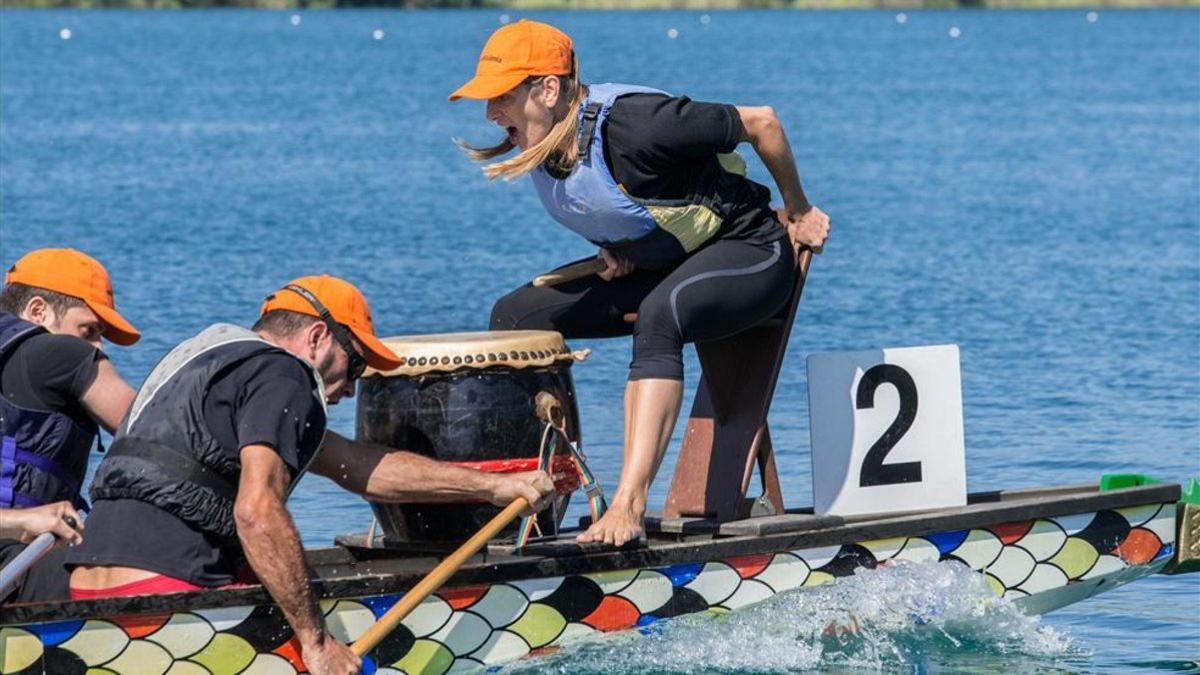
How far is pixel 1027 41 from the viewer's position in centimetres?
8394

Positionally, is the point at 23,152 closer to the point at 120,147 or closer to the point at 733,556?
the point at 120,147

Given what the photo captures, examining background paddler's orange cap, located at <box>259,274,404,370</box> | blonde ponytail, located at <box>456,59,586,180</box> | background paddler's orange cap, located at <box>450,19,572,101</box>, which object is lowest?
background paddler's orange cap, located at <box>259,274,404,370</box>

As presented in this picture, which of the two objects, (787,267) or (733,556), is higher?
(787,267)

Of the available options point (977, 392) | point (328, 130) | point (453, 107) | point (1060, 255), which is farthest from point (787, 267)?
point (453, 107)

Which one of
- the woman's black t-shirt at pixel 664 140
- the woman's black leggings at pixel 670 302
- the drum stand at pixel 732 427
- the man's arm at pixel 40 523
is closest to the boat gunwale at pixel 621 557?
the man's arm at pixel 40 523

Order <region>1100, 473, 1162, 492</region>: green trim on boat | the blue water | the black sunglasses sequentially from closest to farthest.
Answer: the black sunglasses < <region>1100, 473, 1162, 492</region>: green trim on boat < the blue water

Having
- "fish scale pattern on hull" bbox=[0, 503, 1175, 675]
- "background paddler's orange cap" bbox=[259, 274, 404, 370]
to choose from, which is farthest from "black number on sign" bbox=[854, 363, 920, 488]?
"background paddler's orange cap" bbox=[259, 274, 404, 370]

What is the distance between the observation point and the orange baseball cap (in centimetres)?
749

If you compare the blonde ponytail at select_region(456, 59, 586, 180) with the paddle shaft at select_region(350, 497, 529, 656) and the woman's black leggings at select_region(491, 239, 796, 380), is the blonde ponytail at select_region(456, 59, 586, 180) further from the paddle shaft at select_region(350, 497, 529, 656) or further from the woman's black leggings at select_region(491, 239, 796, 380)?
the paddle shaft at select_region(350, 497, 529, 656)

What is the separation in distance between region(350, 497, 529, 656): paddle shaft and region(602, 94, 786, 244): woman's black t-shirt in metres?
1.34

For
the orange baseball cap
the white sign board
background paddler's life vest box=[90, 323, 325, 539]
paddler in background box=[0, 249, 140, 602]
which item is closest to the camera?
background paddler's life vest box=[90, 323, 325, 539]

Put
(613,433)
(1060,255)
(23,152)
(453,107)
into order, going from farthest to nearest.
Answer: (453,107) → (23,152) → (1060,255) → (613,433)

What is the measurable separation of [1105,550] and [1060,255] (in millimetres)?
15895

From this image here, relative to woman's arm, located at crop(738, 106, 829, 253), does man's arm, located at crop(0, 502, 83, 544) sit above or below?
below
